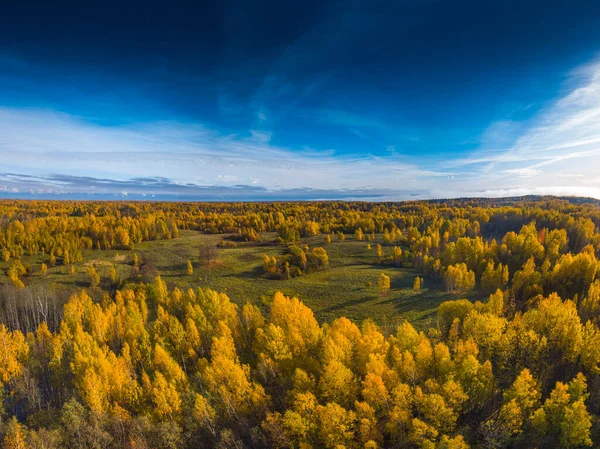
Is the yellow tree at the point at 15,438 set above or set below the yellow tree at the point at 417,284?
below

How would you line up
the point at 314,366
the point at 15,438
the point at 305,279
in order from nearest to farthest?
the point at 15,438, the point at 314,366, the point at 305,279

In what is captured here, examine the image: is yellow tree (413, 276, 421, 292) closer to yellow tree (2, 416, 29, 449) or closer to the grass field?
the grass field

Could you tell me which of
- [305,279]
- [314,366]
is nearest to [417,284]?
[305,279]

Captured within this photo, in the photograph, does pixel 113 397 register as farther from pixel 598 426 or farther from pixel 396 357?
pixel 598 426

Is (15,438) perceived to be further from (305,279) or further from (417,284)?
(417,284)

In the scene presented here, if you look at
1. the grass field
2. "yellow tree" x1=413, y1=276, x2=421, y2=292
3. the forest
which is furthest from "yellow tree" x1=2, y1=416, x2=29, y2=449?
"yellow tree" x1=413, y1=276, x2=421, y2=292

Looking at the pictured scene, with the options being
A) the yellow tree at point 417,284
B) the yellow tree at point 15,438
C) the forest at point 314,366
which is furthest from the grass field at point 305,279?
the yellow tree at point 15,438

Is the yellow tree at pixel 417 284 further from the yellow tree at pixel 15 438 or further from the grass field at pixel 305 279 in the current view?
the yellow tree at pixel 15 438

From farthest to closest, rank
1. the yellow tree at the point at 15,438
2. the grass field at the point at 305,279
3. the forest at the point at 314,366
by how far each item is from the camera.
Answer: the grass field at the point at 305,279 < the forest at the point at 314,366 < the yellow tree at the point at 15,438

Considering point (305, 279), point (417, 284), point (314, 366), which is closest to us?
point (314, 366)

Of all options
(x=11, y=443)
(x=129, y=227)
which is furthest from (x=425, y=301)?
(x=129, y=227)
